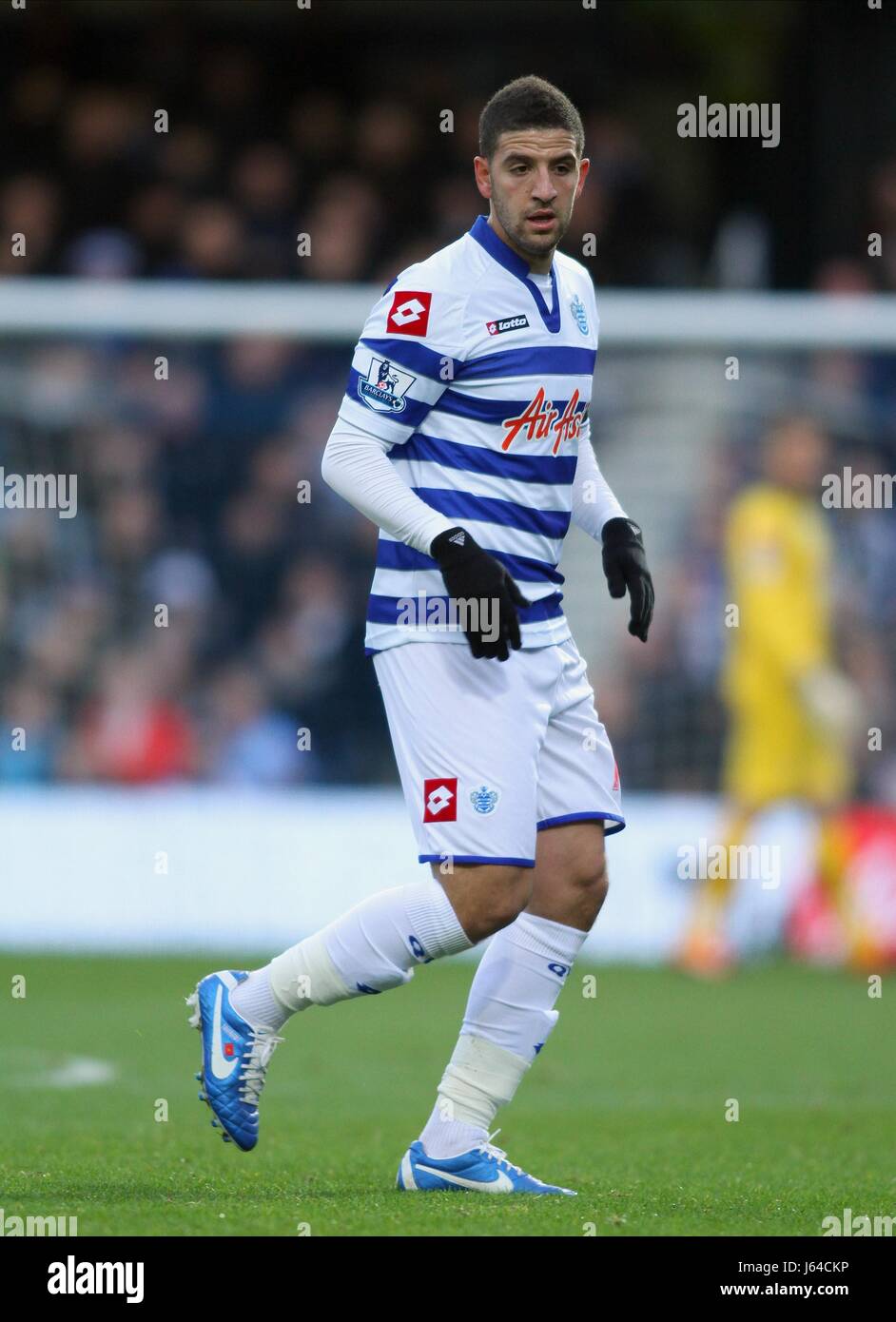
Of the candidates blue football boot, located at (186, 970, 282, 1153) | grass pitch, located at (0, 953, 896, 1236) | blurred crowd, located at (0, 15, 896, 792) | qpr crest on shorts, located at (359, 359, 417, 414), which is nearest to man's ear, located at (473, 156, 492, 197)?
qpr crest on shorts, located at (359, 359, 417, 414)

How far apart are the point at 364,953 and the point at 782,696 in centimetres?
670

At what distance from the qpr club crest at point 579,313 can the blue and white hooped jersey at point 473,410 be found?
0.03 m

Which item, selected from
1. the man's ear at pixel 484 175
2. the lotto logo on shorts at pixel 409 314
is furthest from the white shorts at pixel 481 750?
the man's ear at pixel 484 175

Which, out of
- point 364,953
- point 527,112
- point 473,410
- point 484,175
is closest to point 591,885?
point 364,953

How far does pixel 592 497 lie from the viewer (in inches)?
219

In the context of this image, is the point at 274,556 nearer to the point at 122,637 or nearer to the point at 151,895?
the point at 122,637

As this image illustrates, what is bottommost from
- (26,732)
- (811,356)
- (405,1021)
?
(405,1021)

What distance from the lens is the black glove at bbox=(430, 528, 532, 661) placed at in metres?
4.74

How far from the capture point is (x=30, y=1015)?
29.7ft

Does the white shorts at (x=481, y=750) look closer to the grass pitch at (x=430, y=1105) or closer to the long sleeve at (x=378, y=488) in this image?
the long sleeve at (x=378, y=488)

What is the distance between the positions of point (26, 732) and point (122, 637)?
744 mm

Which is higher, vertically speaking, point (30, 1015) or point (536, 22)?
point (536, 22)

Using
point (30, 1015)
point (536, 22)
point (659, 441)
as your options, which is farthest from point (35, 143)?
point (30, 1015)

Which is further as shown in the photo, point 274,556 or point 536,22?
point 536,22
